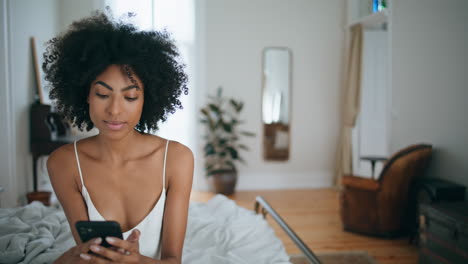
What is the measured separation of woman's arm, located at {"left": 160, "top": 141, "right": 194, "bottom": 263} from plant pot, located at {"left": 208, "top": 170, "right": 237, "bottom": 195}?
3.51 metres

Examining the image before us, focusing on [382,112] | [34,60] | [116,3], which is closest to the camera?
[34,60]

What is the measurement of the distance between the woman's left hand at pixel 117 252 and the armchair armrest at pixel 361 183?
106 inches

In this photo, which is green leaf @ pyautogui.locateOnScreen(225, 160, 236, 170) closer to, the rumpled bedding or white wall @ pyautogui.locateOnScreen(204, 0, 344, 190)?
white wall @ pyautogui.locateOnScreen(204, 0, 344, 190)

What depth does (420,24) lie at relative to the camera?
3.27m

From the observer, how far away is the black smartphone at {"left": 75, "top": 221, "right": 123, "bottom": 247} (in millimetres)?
760

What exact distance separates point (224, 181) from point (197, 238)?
10.2 ft

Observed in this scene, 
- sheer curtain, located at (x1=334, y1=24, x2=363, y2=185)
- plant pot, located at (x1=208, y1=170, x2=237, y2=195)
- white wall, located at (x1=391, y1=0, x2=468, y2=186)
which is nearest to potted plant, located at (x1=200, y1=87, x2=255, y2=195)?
plant pot, located at (x1=208, y1=170, x2=237, y2=195)

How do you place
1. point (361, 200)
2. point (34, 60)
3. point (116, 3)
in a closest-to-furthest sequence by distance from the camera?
point (361, 200) → point (34, 60) → point (116, 3)

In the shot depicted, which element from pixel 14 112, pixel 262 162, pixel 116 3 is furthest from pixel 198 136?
pixel 14 112

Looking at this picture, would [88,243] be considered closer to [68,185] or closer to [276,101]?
[68,185]

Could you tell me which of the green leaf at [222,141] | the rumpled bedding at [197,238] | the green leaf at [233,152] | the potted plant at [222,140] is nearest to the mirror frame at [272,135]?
the potted plant at [222,140]

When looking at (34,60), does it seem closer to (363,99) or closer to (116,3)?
(116,3)

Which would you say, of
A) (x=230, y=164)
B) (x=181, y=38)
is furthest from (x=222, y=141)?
(x=181, y=38)

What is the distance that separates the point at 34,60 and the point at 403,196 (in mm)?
3817
